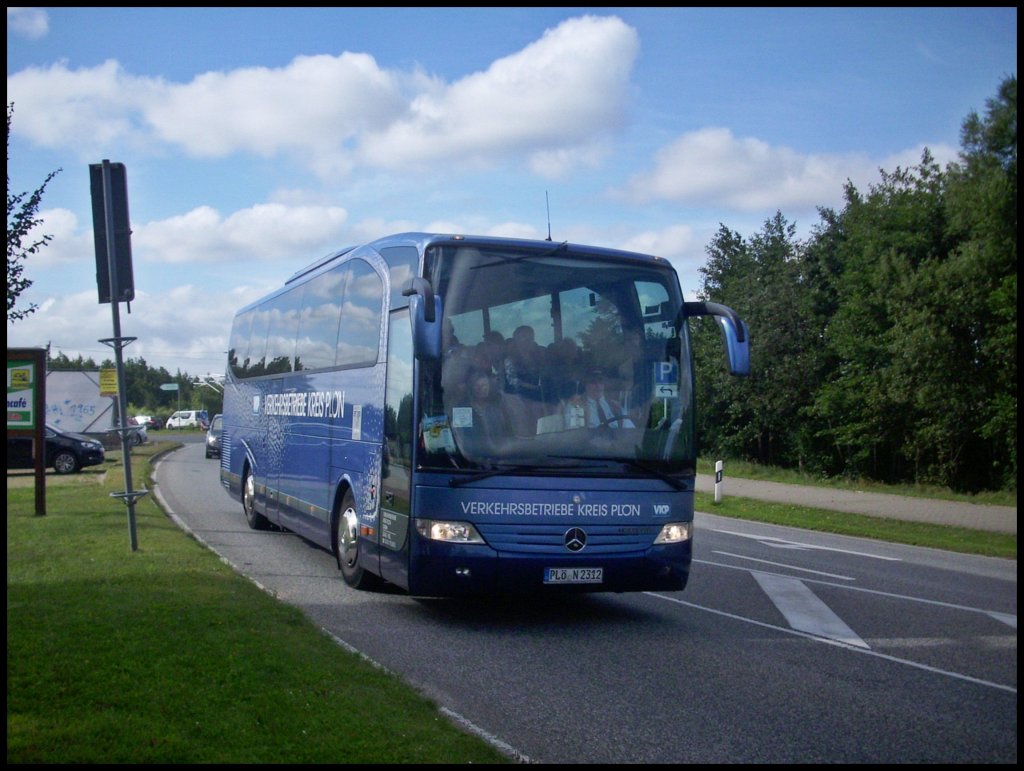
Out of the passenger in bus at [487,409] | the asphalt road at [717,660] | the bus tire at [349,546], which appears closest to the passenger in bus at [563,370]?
the passenger in bus at [487,409]

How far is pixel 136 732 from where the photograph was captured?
511 cm

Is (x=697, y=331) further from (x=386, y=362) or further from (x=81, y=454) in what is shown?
(x=386, y=362)

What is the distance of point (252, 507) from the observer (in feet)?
53.0

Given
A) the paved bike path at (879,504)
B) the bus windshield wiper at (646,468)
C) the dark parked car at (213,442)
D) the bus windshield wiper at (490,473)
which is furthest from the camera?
the dark parked car at (213,442)

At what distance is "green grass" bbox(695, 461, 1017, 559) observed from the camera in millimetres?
18156

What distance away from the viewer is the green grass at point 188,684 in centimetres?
502

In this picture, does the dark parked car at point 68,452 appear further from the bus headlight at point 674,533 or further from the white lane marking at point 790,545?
the bus headlight at point 674,533

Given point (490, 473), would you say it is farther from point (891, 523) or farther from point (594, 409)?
point (891, 523)

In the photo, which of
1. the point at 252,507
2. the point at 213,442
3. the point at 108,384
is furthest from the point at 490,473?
the point at 213,442

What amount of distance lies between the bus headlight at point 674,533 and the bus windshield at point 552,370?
49cm

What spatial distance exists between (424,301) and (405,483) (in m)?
1.60

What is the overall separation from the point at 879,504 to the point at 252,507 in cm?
1631

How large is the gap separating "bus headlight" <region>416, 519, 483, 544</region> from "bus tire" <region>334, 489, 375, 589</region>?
1765 mm

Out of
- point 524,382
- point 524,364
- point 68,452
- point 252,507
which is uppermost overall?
point 524,364
